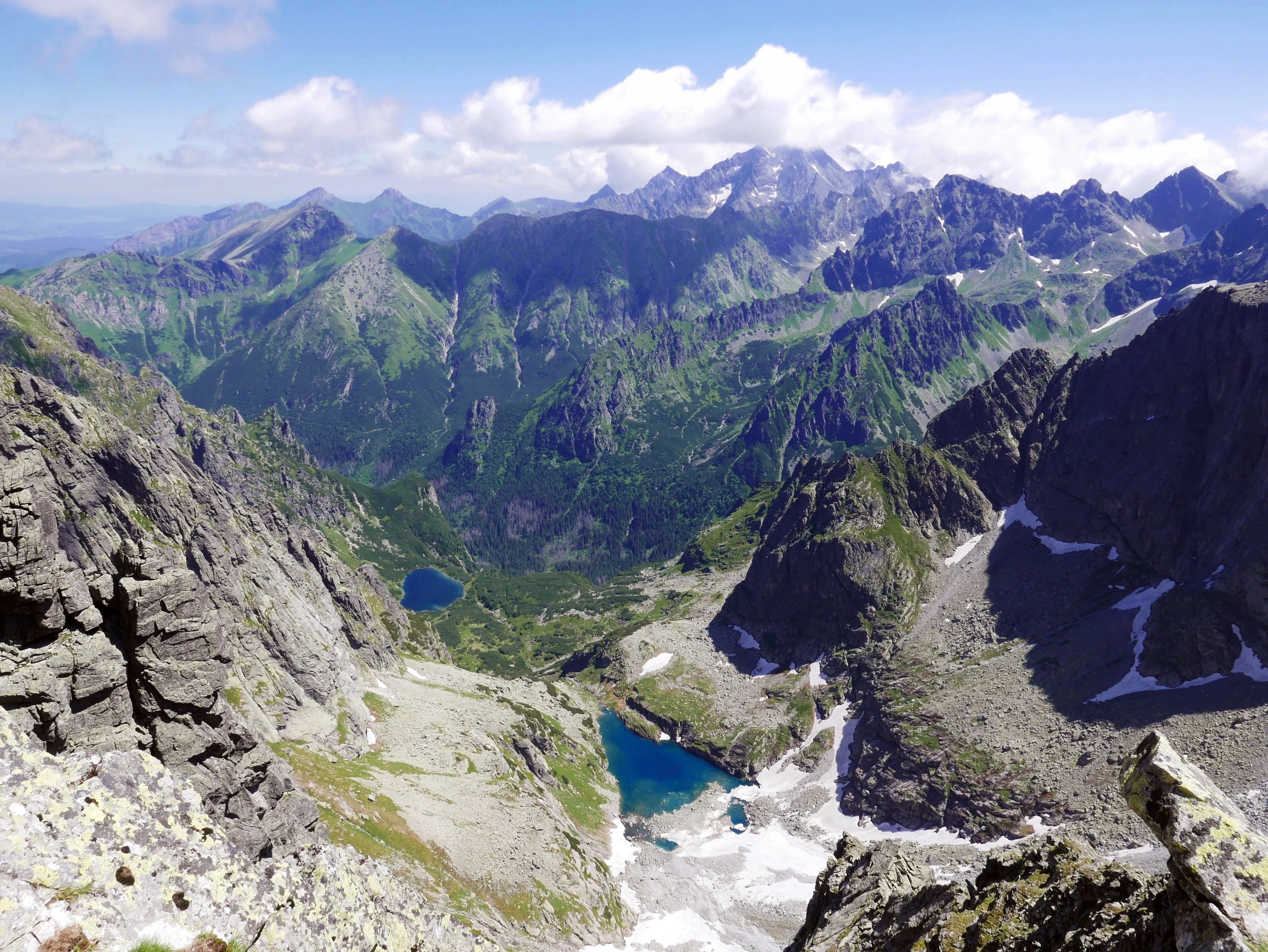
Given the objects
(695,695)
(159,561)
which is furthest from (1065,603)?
(159,561)

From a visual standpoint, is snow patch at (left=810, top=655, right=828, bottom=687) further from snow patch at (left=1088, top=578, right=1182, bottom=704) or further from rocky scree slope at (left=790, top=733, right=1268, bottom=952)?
rocky scree slope at (left=790, top=733, right=1268, bottom=952)

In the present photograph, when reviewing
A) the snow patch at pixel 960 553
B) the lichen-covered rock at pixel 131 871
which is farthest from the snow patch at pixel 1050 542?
the lichen-covered rock at pixel 131 871

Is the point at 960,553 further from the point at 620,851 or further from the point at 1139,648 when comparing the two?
the point at 620,851

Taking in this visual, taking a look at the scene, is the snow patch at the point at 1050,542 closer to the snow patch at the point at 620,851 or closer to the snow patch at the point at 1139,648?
the snow patch at the point at 1139,648

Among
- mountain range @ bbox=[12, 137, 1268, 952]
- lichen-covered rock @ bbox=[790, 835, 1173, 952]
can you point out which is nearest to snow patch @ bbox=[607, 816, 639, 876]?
mountain range @ bbox=[12, 137, 1268, 952]

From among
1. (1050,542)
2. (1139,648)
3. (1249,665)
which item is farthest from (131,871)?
(1050,542)

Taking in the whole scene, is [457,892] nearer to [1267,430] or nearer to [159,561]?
[159,561]
